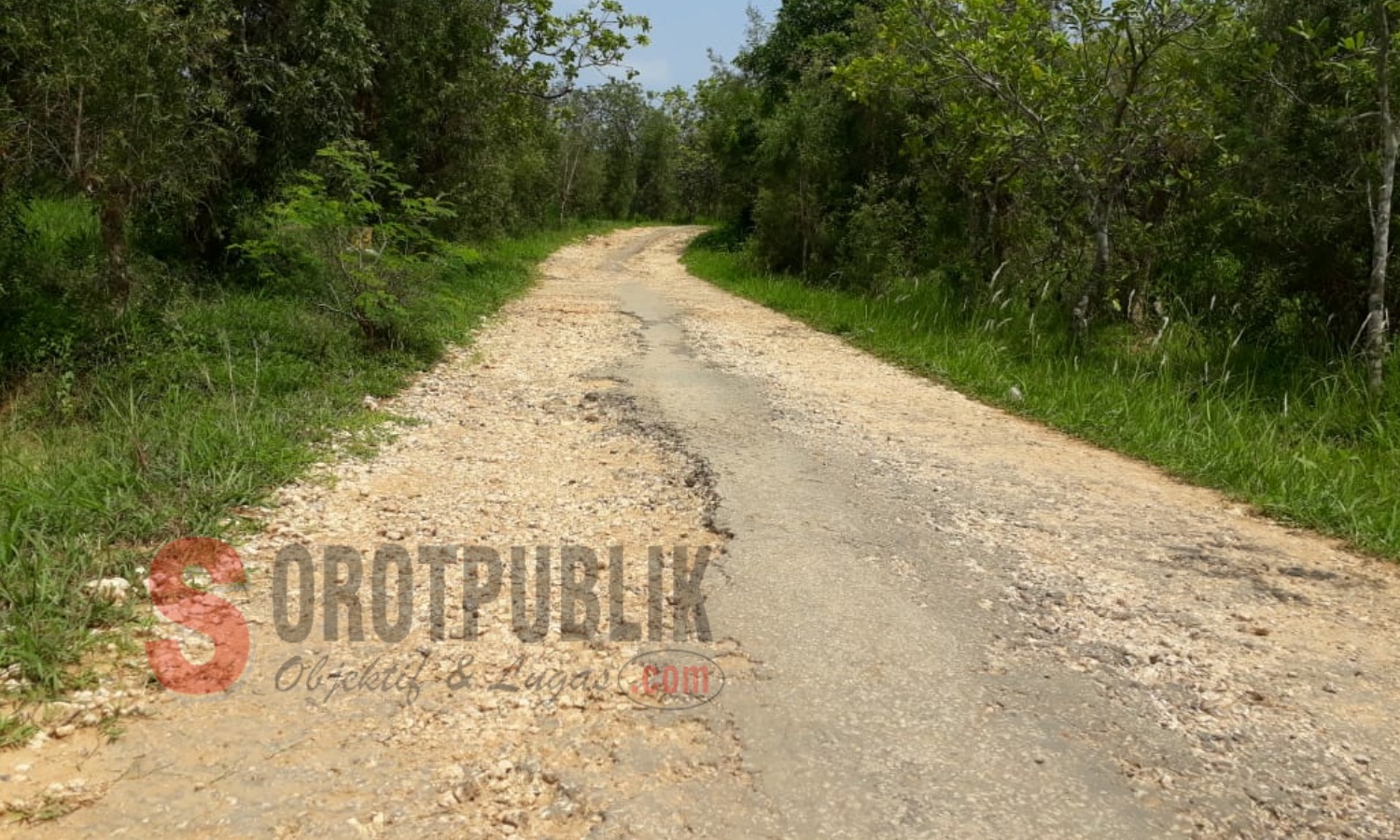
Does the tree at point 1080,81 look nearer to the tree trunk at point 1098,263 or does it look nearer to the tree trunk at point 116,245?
the tree trunk at point 1098,263

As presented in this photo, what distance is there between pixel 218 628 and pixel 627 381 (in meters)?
4.85

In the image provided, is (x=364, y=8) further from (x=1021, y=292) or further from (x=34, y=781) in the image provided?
(x=34, y=781)

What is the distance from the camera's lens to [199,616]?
3240mm

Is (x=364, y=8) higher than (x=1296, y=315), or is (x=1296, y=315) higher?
(x=364, y=8)

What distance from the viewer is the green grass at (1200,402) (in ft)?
16.8

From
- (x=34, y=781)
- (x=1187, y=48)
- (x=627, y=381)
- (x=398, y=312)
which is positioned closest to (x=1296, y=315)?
(x=1187, y=48)

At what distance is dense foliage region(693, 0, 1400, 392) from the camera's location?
736 centimetres

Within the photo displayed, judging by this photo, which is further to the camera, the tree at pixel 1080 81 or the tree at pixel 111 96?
the tree at pixel 1080 81

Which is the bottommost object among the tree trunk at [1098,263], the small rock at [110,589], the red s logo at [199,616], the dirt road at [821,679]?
the red s logo at [199,616]

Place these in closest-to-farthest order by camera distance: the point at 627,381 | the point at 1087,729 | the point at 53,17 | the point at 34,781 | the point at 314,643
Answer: the point at 34,781
the point at 1087,729
the point at 314,643
the point at 53,17
the point at 627,381

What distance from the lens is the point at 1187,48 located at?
8047 mm

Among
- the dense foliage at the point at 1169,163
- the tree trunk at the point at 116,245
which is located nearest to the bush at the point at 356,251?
the tree trunk at the point at 116,245

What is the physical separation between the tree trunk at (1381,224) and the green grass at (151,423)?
7.10 m

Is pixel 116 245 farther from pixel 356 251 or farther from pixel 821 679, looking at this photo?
pixel 821 679
